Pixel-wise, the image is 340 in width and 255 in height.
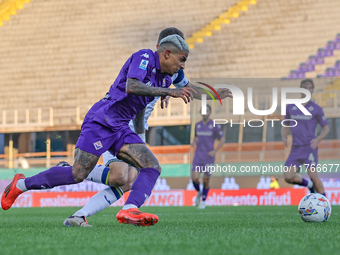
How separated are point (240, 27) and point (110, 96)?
65.0ft

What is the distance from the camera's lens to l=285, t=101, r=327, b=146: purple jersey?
770cm

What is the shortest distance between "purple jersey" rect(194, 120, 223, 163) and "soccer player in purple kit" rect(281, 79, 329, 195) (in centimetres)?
251

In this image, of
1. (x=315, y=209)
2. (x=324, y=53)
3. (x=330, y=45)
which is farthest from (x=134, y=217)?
(x=330, y=45)

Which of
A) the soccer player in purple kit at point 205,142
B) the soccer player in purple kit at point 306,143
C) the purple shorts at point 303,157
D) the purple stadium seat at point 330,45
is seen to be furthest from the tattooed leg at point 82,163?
the purple stadium seat at point 330,45

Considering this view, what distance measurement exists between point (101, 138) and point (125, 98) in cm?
36

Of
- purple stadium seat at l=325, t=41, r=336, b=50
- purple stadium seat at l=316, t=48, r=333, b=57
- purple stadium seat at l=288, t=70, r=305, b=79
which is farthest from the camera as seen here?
purple stadium seat at l=325, t=41, r=336, b=50

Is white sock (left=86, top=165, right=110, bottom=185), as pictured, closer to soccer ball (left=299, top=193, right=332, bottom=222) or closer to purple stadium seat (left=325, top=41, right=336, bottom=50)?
soccer ball (left=299, top=193, right=332, bottom=222)

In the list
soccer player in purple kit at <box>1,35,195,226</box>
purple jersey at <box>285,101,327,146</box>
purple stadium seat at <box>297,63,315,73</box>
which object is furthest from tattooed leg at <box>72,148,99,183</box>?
purple stadium seat at <box>297,63,315,73</box>

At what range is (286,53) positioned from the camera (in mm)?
20750

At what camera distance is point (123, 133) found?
386cm

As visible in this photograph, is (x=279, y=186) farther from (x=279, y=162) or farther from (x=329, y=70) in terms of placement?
(x=329, y=70)

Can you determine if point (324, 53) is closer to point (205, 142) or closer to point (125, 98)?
point (205, 142)

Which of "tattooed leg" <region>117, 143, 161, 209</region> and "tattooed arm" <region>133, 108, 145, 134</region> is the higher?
"tattooed arm" <region>133, 108, 145, 134</region>

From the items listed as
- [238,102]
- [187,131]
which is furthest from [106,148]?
[187,131]
